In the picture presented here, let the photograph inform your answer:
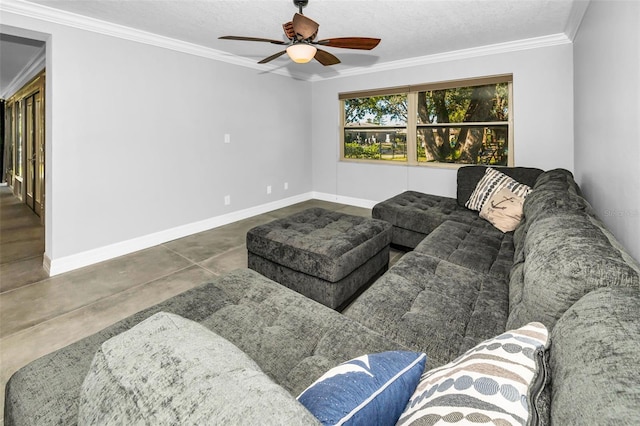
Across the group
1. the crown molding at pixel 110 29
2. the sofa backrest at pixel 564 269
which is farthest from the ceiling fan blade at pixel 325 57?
the sofa backrest at pixel 564 269

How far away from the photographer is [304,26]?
2439 millimetres

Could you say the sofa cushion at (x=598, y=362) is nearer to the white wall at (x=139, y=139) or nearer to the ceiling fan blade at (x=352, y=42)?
the ceiling fan blade at (x=352, y=42)

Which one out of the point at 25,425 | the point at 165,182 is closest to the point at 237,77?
the point at 165,182

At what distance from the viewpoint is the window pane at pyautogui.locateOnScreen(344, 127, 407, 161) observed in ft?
17.7

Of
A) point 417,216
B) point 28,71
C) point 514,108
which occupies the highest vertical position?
point 28,71

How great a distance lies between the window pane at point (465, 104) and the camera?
4.40 metres

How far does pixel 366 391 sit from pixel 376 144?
5.38m

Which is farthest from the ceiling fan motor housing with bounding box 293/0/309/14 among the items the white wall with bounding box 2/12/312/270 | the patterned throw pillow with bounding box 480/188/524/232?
the patterned throw pillow with bounding box 480/188/524/232

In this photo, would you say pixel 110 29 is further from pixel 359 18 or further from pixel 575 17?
pixel 575 17

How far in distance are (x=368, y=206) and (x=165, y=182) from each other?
328 centimetres

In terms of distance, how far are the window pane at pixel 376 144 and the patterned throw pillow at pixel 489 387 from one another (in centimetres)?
486

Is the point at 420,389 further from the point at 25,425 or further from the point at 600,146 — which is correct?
the point at 600,146

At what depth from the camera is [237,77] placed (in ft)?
15.7

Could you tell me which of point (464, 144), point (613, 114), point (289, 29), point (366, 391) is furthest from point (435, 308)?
point (464, 144)
